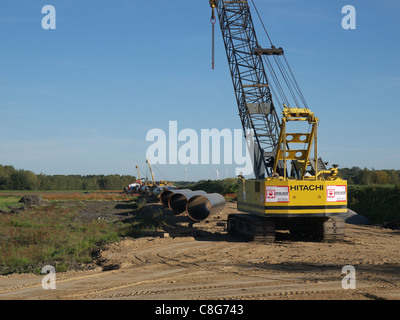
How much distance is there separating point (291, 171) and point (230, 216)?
10.2 ft

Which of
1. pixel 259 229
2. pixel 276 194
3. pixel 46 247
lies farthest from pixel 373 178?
pixel 46 247

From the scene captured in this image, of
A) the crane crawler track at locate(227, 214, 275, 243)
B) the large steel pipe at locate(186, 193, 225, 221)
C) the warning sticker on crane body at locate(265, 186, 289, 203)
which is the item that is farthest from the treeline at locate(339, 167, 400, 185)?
the warning sticker on crane body at locate(265, 186, 289, 203)

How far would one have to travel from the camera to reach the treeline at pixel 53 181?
4449 inches

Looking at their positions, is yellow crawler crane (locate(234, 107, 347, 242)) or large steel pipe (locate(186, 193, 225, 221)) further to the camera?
large steel pipe (locate(186, 193, 225, 221))

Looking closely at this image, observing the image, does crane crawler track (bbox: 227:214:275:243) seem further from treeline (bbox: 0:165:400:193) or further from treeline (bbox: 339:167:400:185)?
treeline (bbox: 0:165:400:193)

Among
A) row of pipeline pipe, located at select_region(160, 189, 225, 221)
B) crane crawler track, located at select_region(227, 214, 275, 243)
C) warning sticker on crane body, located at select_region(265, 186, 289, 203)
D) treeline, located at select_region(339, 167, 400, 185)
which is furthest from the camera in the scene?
treeline, located at select_region(339, 167, 400, 185)

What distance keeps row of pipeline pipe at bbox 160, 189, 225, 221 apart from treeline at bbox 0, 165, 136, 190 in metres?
93.7

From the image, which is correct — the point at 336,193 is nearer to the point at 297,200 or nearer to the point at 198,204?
the point at 297,200

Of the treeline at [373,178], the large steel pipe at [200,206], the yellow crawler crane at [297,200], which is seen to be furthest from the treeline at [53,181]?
the yellow crawler crane at [297,200]

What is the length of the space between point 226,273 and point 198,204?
594 inches

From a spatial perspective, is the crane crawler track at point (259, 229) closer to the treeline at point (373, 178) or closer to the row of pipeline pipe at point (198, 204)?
the row of pipeline pipe at point (198, 204)

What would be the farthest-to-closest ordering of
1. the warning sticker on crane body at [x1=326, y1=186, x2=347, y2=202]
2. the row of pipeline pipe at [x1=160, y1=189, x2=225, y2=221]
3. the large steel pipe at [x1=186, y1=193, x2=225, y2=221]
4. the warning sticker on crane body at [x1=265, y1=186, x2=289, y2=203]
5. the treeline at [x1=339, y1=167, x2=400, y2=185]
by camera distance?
the treeline at [x1=339, y1=167, x2=400, y2=185]
the large steel pipe at [x1=186, y1=193, x2=225, y2=221]
the row of pipeline pipe at [x1=160, y1=189, x2=225, y2=221]
the warning sticker on crane body at [x1=326, y1=186, x2=347, y2=202]
the warning sticker on crane body at [x1=265, y1=186, x2=289, y2=203]

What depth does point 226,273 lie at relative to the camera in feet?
34.4

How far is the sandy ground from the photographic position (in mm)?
8438
